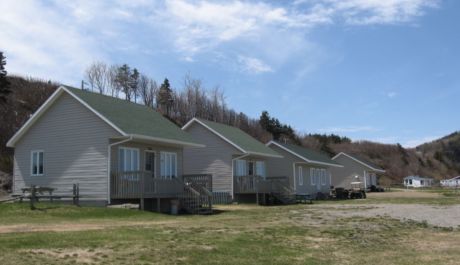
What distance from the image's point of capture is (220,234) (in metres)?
16.1

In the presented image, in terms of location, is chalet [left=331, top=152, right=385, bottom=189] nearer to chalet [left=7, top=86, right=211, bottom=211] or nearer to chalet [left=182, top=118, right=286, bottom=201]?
chalet [left=182, top=118, right=286, bottom=201]

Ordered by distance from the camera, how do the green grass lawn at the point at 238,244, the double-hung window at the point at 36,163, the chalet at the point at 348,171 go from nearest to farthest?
the green grass lawn at the point at 238,244, the double-hung window at the point at 36,163, the chalet at the point at 348,171

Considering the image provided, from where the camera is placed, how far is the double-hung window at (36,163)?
29656 millimetres

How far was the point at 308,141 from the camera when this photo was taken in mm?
105812

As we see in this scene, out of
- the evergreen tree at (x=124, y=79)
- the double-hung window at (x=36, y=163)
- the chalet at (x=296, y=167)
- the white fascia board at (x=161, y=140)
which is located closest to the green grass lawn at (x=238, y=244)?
the white fascia board at (x=161, y=140)

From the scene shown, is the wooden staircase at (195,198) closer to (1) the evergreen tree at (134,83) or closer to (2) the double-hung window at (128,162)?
(2) the double-hung window at (128,162)

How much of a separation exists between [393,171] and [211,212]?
11067 centimetres

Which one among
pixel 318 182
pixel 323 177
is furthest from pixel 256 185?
pixel 323 177

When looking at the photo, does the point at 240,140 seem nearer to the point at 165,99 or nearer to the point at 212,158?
the point at 212,158

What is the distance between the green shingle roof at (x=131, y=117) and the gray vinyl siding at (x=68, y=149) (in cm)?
52

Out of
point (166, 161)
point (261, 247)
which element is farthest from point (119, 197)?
point (261, 247)

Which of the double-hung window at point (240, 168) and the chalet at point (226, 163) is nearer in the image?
the chalet at point (226, 163)

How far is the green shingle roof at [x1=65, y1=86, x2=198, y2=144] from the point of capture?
28109mm

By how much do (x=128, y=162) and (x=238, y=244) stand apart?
15.2 meters
